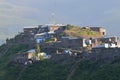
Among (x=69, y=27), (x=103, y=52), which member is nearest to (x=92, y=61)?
(x=103, y=52)

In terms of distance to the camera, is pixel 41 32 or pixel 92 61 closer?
pixel 92 61

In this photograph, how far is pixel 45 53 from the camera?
9869 centimetres

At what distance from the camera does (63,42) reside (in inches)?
3964

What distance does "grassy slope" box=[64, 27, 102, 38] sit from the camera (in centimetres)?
10974

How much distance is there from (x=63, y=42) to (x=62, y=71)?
51.1 ft

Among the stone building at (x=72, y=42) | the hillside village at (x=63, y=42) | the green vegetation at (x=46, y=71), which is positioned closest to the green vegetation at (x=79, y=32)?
the hillside village at (x=63, y=42)

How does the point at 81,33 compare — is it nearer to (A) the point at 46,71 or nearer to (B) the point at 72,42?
(B) the point at 72,42

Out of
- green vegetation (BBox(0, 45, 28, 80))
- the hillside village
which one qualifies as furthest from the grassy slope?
green vegetation (BBox(0, 45, 28, 80))

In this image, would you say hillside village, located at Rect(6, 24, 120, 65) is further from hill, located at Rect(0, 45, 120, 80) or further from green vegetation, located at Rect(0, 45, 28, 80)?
hill, located at Rect(0, 45, 120, 80)

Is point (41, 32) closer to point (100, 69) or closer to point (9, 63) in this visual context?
point (9, 63)

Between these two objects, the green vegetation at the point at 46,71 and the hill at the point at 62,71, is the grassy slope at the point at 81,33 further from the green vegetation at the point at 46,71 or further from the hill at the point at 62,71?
the green vegetation at the point at 46,71

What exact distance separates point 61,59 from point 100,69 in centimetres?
1129

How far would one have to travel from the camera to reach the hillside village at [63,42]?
89438 mm

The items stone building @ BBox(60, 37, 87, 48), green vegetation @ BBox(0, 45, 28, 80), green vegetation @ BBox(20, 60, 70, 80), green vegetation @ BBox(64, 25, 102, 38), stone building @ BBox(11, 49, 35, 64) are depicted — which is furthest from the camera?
green vegetation @ BBox(64, 25, 102, 38)
